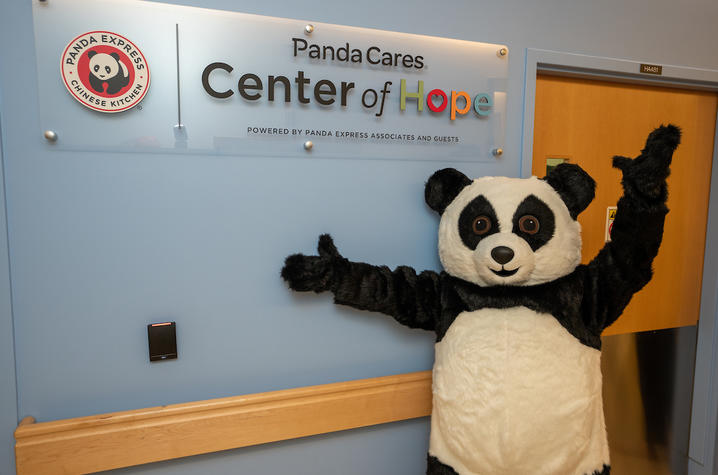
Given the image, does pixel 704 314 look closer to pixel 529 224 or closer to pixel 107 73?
pixel 529 224

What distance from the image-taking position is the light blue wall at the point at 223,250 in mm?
1164

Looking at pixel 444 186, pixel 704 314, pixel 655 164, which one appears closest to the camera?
pixel 655 164

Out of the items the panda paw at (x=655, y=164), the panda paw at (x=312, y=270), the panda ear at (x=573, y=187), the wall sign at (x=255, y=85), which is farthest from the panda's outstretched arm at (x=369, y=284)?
the panda paw at (x=655, y=164)

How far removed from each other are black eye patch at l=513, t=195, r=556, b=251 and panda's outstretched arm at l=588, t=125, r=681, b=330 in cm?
22

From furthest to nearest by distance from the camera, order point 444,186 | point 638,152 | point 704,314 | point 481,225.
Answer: point 704,314, point 638,152, point 444,186, point 481,225

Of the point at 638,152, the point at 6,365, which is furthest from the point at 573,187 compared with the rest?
the point at 6,365

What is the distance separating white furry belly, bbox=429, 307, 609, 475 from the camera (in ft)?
3.84

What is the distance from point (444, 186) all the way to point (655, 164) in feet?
1.89

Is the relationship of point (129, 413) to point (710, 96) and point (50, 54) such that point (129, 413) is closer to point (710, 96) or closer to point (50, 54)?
point (50, 54)

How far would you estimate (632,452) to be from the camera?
2.03 meters

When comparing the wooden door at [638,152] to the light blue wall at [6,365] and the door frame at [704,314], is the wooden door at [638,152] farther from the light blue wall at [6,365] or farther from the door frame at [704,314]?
the light blue wall at [6,365]

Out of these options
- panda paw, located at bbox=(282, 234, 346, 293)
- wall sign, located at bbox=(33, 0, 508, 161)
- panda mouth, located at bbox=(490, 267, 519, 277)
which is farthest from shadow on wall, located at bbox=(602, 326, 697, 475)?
panda paw, located at bbox=(282, 234, 346, 293)

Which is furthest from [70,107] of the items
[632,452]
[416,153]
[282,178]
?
[632,452]

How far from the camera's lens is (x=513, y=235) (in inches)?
46.5
